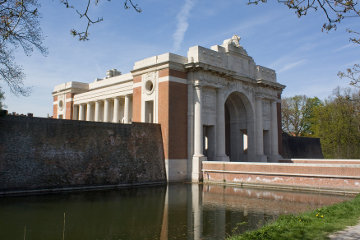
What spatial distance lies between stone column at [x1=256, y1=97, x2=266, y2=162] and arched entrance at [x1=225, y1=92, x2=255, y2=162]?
1.67 feet

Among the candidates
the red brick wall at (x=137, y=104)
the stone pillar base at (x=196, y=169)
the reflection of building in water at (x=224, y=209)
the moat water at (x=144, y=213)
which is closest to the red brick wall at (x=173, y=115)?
the stone pillar base at (x=196, y=169)

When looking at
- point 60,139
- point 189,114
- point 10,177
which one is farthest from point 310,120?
point 10,177

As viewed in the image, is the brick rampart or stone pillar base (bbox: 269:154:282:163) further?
stone pillar base (bbox: 269:154:282:163)

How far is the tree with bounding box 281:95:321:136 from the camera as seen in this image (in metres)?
52.0

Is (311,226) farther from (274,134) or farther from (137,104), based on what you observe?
(274,134)

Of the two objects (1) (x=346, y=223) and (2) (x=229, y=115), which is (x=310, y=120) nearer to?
(2) (x=229, y=115)

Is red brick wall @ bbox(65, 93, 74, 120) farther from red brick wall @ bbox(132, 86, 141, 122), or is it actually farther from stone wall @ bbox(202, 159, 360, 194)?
stone wall @ bbox(202, 159, 360, 194)

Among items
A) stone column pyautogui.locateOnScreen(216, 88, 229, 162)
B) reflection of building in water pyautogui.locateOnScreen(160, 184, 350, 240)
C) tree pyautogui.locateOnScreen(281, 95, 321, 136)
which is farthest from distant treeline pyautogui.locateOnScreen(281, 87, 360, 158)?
reflection of building in water pyautogui.locateOnScreen(160, 184, 350, 240)

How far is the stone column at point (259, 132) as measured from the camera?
3069 centimetres

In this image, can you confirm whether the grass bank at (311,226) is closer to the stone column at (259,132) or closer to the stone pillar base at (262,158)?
the stone pillar base at (262,158)

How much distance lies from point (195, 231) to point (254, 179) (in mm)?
12888

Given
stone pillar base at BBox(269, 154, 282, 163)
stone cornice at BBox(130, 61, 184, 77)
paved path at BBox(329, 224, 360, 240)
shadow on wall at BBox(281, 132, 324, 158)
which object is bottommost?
paved path at BBox(329, 224, 360, 240)

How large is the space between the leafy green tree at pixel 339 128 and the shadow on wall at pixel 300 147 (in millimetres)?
3719

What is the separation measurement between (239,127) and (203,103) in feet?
26.4
